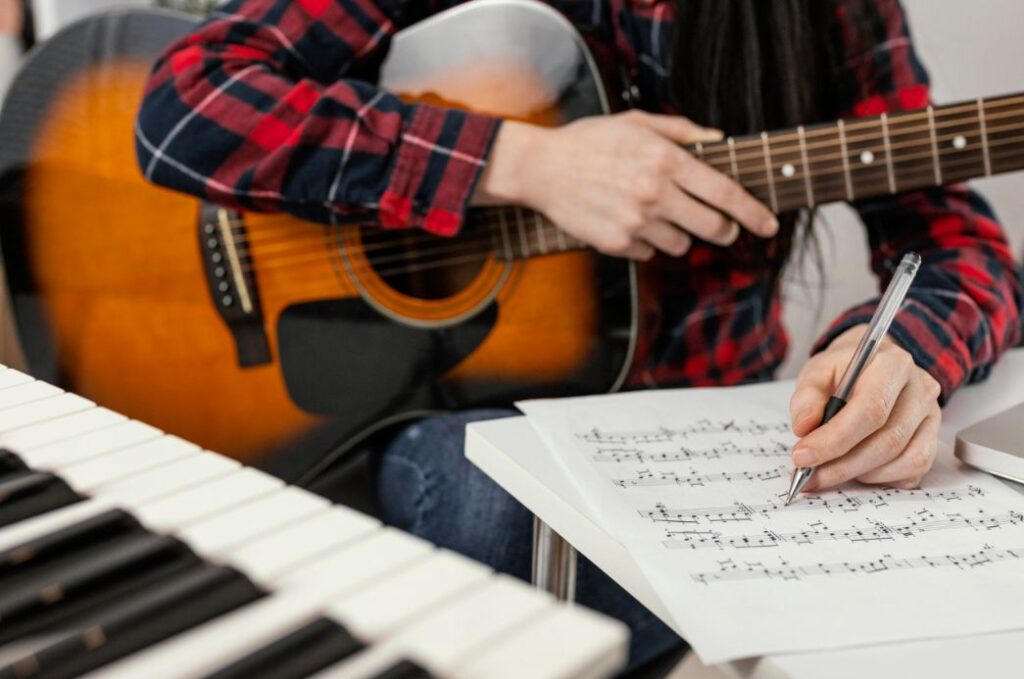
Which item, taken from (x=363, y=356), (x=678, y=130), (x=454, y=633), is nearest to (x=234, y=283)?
(x=363, y=356)

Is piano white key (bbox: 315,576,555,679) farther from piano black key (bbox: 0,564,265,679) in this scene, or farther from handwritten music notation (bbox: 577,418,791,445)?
handwritten music notation (bbox: 577,418,791,445)

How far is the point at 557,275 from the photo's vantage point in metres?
1.02

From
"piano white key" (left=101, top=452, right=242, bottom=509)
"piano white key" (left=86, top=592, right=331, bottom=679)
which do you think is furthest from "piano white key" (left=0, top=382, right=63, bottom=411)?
"piano white key" (left=86, top=592, right=331, bottom=679)

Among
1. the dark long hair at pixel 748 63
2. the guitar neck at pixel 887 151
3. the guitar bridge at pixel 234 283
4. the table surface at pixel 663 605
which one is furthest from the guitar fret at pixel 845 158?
the guitar bridge at pixel 234 283

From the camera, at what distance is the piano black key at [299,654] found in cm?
26

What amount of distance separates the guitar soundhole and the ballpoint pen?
1.56ft

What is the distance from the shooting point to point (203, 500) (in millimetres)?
348

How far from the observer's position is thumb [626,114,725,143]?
2.99 feet

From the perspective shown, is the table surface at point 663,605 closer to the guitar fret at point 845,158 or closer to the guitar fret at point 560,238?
the guitar fret at point 845,158

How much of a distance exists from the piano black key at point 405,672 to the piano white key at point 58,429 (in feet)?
0.73

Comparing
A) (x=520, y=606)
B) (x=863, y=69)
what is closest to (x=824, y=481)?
(x=520, y=606)

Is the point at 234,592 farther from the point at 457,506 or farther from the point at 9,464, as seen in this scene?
the point at 457,506

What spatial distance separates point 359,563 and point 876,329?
1.49ft

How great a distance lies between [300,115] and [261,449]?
1.24 feet
